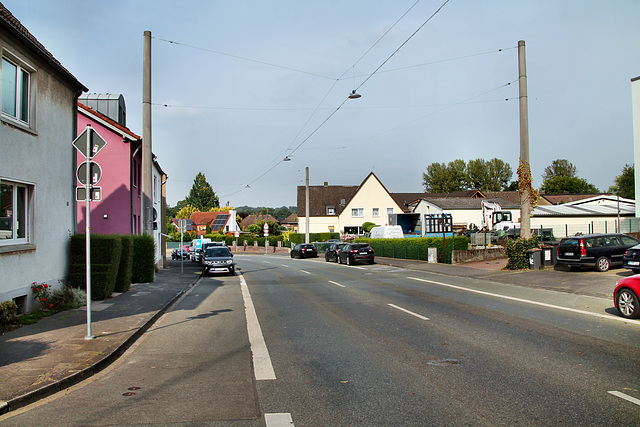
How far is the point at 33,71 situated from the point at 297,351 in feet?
29.7

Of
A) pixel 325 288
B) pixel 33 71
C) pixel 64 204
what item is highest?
pixel 33 71

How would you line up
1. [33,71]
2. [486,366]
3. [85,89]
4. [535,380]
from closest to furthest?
[535,380], [486,366], [33,71], [85,89]

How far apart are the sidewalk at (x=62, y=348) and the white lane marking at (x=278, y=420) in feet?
9.31

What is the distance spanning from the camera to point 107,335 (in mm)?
8977

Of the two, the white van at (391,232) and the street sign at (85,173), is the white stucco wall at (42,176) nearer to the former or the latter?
the street sign at (85,173)

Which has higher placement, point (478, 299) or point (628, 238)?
point (628, 238)

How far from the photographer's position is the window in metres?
10.4

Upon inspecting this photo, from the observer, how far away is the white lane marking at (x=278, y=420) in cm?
482

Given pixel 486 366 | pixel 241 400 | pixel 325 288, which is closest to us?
pixel 241 400

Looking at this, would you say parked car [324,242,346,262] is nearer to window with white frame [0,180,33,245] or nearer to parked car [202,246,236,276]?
parked car [202,246,236,276]

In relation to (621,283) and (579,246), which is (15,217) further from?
(579,246)

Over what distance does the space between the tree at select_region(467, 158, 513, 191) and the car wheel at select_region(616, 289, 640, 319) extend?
96305mm

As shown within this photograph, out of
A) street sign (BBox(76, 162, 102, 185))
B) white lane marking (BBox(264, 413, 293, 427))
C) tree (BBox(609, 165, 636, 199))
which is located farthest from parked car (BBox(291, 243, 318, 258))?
tree (BBox(609, 165, 636, 199))

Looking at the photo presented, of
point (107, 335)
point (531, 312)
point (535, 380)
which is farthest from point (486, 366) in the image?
point (107, 335)
